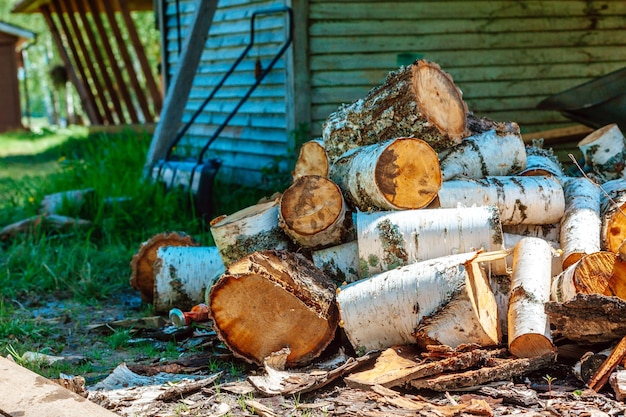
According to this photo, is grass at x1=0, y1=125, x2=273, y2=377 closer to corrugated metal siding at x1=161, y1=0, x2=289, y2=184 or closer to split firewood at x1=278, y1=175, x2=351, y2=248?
corrugated metal siding at x1=161, y1=0, x2=289, y2=184

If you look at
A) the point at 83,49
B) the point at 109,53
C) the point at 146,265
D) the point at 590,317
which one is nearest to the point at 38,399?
the point at 146,265

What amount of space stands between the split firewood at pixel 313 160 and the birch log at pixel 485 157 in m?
0.79

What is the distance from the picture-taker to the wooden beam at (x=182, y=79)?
25.0ft

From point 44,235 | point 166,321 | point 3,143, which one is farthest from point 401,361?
point 3,143

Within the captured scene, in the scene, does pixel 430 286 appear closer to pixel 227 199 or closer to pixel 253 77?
pixel 227 199

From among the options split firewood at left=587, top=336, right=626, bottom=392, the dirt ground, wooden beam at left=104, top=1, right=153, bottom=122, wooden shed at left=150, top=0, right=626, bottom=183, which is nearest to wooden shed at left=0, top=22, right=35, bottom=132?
wooden beam at left=104, top=1, right=153, bottom=122

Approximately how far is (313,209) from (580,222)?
1.39m

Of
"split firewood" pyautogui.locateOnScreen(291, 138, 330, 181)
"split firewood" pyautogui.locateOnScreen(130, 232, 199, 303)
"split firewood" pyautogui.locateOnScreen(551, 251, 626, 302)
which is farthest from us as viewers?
"split firewood" pyautogui.locateOnScreen(130, 232, 199, 303)

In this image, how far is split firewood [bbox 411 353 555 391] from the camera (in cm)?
347

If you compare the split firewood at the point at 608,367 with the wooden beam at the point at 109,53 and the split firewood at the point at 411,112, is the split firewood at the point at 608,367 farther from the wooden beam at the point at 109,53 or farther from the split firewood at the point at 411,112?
the wooden beam at the point at 109,53

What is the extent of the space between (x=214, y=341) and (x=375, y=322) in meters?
1.06

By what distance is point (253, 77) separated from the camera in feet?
28.5

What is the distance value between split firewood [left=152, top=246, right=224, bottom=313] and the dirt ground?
81cm

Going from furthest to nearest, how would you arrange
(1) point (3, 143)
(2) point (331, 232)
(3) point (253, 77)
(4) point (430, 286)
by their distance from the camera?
(1) point (3, 143), (3) point (253, 77), (2) point (331, 232), (4) point (430, 286)
